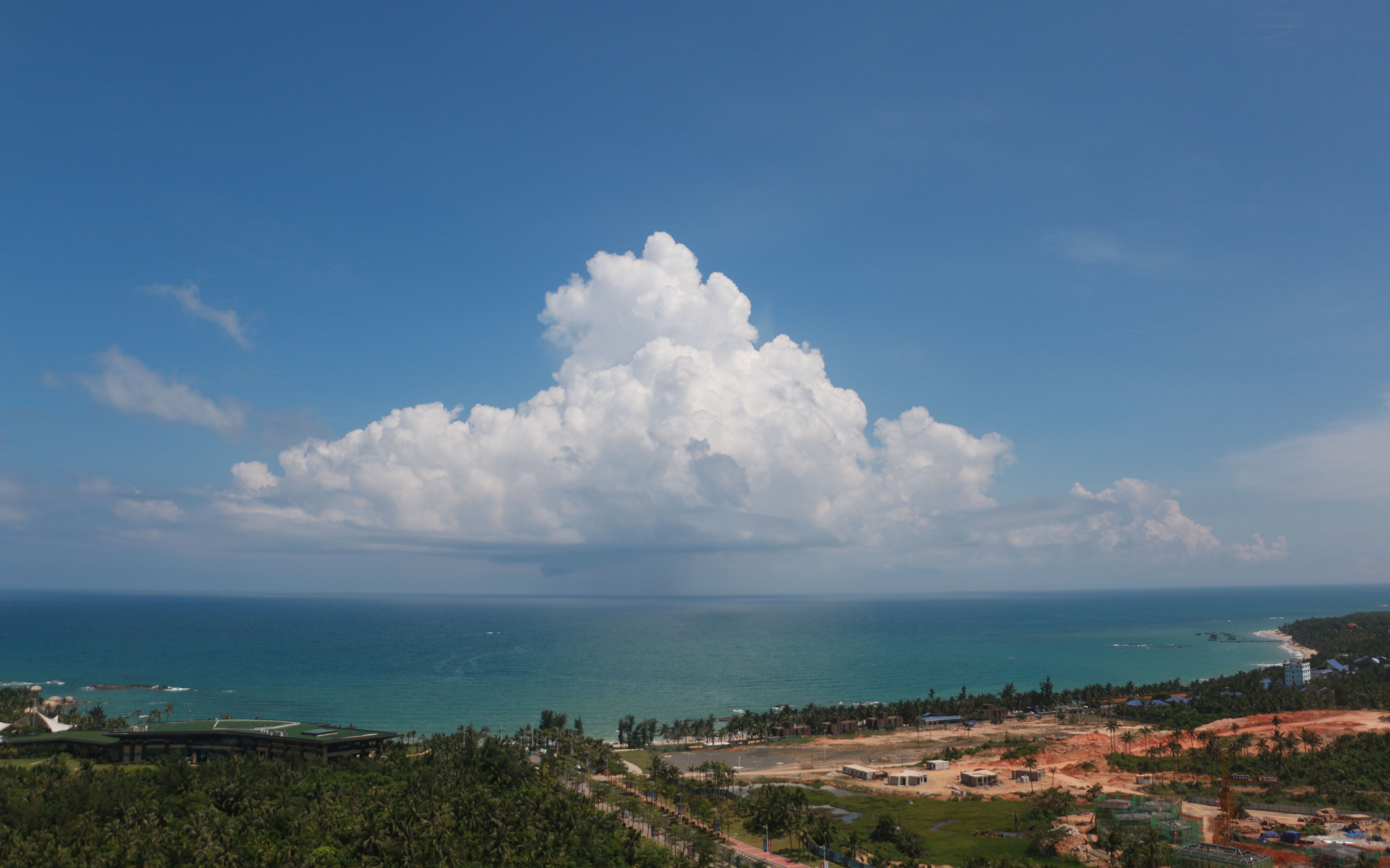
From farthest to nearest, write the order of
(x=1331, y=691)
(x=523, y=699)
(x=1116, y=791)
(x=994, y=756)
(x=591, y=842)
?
(x=523, y=699) < (x=1331, y=691) < (x=994, y=756) < (x=1116, y=791) < (x=591, y=842)

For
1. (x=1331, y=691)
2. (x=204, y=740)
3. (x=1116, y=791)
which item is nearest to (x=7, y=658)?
(x=204, y=740)

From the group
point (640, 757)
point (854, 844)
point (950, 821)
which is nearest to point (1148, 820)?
point (950, 821)

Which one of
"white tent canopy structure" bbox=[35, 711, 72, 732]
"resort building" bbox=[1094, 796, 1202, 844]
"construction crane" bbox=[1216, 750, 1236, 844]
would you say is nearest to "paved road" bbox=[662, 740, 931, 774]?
"resort building" bbox=[1094, 796, 1202, 844]

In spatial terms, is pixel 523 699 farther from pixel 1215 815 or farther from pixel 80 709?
pixel 1215 815

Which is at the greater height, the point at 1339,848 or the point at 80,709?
the point at 1339,848

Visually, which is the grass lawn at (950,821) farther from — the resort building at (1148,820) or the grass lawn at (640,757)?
the grass lawn at (640,757)

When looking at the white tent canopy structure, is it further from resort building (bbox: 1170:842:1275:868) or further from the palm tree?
resort building (bbox: 1170:842:1275:868)

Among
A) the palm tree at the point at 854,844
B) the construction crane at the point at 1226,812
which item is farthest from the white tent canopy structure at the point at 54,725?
the construction crane at the point at 1226,812
